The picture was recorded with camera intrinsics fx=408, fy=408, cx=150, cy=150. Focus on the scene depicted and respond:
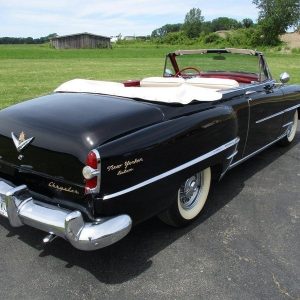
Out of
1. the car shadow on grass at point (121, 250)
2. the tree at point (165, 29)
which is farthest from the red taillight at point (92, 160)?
the tree at point (165, 29)

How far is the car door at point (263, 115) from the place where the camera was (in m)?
4.21

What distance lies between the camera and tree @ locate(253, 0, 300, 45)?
64312 mm

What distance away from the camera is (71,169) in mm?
2637

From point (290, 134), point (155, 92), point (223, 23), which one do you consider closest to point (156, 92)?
point (155, 92)

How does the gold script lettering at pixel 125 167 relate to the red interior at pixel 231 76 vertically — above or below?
below

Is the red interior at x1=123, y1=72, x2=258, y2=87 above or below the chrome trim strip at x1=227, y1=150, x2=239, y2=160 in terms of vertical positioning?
above

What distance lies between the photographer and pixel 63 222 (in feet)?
8.18

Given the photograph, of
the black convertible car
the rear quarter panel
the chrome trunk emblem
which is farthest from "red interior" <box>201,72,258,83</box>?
the chrome trunk emblem

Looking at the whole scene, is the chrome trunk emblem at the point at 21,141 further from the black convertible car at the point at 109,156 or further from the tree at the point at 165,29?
the tree at the point at 165,29

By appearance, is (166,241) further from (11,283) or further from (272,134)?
(272,134)

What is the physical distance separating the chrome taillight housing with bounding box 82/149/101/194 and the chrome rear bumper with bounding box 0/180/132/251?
176 mm

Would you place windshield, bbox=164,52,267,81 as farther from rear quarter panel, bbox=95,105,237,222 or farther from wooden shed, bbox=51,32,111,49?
wooden shed, bbox=51,32,111,49

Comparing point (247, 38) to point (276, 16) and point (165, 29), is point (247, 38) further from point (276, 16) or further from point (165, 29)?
point (165, 29)

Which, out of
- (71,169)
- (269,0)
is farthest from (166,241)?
(269,0)
